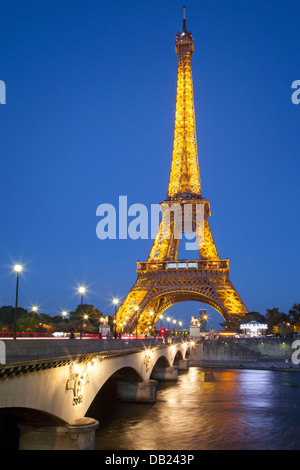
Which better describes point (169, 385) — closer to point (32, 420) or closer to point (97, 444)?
point (97, 444)

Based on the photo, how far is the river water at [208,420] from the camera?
1021 inches

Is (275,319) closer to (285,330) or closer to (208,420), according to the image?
(285,330)

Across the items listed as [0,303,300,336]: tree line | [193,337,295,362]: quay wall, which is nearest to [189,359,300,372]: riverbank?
[193,337,295,362]: quay wall

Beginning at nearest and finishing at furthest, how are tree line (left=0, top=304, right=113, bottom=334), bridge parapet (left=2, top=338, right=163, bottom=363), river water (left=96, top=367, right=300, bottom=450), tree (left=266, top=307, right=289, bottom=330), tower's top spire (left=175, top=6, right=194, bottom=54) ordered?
bridge parapet (left=2, top=338, right=163, bottom=363) < river water (left=96, top=367, right=300, bottom=450) < tree line (left=0, top=304, right=113, bottom=334) < tower's top spire (left=175, top=6, right=194, bottom=54) < tree (left=266, top=307, right=289, bottom=330)

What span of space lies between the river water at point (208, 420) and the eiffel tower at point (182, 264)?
29.0m

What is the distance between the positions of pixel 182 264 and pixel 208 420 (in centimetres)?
5256

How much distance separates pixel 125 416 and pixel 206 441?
329 inches

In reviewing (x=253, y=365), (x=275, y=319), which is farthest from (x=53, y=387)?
(x=275, y=319)

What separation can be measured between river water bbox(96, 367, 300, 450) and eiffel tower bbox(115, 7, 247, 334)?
2897 cm

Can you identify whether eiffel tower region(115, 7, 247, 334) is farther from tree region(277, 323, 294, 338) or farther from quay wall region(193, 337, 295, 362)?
tree region(277, 323, 294, 338)

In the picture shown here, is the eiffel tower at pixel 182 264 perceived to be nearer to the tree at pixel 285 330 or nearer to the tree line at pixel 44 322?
the tree line at pixel 44 322

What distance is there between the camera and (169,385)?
171 ft

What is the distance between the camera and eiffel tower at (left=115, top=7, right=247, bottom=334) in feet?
261
